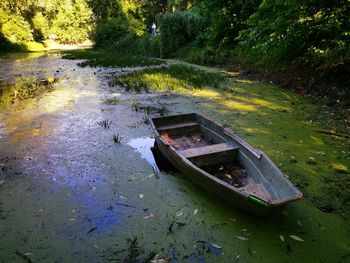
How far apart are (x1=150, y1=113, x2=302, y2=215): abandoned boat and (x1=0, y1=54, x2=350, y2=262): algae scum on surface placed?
9.0 inches

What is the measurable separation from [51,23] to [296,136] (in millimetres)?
28434

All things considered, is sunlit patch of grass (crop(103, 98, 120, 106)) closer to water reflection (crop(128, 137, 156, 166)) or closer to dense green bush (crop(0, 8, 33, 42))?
water reflection (crop(128, 137, 156, 166))

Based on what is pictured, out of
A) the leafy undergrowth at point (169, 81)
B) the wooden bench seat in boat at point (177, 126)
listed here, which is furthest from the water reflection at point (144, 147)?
the leafy undergrowth at point (169, 81)

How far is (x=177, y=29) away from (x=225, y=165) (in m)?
14.9

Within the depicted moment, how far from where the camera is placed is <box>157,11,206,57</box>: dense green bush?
53.0 ft

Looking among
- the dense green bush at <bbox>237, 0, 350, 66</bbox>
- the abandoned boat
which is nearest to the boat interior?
the abandoned boat

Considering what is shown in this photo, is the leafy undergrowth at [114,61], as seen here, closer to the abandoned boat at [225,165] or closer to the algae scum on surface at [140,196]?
the algae scum on surface at [140,196]

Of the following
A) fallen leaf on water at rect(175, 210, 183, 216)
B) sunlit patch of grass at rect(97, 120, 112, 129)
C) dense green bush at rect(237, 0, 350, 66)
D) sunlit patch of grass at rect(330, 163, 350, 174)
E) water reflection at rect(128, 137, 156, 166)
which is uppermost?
dense green bush at rect(237, 0, 350, 66)

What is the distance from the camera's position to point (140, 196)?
10.4 feet

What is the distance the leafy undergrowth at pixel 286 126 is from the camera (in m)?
3.32

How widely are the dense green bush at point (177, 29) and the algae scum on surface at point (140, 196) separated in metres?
11.1

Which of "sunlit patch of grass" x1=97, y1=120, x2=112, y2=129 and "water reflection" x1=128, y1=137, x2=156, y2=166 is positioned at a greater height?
"water reflection" x1=128, y1=137, x2=156, y2=166

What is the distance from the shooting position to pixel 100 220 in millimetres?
2783

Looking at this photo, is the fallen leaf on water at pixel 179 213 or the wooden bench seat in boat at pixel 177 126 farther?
the wooden bench seat in boat at pixel 177 126
